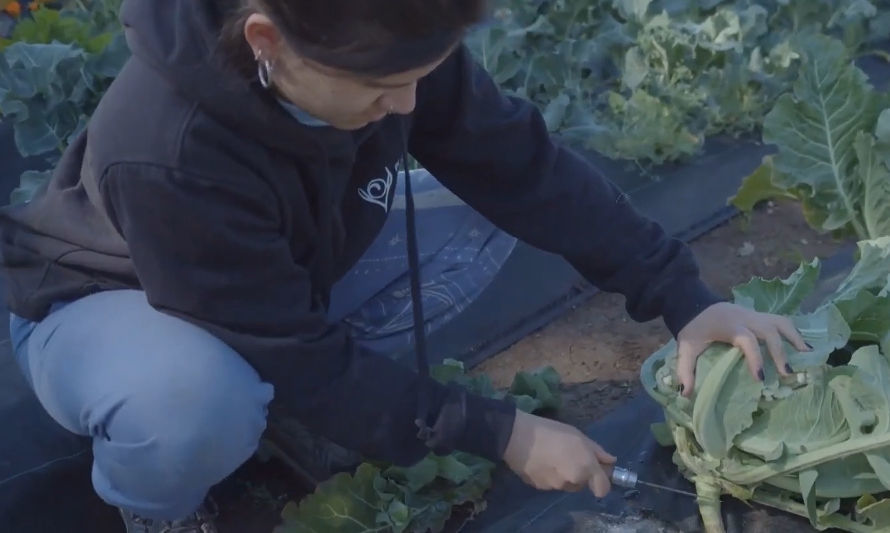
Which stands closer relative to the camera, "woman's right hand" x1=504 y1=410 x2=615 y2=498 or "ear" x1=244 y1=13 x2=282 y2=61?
"ear" x1=244 y1=13 x2=282 y2=61

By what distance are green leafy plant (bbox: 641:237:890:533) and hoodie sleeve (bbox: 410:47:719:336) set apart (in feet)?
0.43

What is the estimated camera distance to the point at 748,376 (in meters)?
1.71

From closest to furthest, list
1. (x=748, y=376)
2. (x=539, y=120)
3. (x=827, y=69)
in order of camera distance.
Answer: (x=748, y=376)
(x=539, y=120)
(x=827, y=69)

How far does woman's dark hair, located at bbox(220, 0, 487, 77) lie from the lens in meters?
1.15

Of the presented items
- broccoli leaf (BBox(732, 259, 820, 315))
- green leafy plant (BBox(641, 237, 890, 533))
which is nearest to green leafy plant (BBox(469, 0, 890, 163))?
broccoli leaf (BBox(732, 259, 820, 315))

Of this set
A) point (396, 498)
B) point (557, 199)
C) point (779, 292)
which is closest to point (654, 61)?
point (779, 292)

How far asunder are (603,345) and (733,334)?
63 cm

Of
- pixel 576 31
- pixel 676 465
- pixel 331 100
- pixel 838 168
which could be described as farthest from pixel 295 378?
pixel 576 31

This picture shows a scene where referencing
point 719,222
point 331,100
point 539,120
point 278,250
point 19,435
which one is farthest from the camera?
point 719,222

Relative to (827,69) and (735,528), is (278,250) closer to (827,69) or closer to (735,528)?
(735,528)

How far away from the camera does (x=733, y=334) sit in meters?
1.72

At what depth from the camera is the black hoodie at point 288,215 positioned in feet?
4.49

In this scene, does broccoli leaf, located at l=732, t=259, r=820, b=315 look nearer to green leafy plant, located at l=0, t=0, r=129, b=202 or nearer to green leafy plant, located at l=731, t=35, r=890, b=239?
green leafy plant, located at l=731, t=35, r=890, b=239

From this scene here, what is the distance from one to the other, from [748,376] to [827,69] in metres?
0.94
